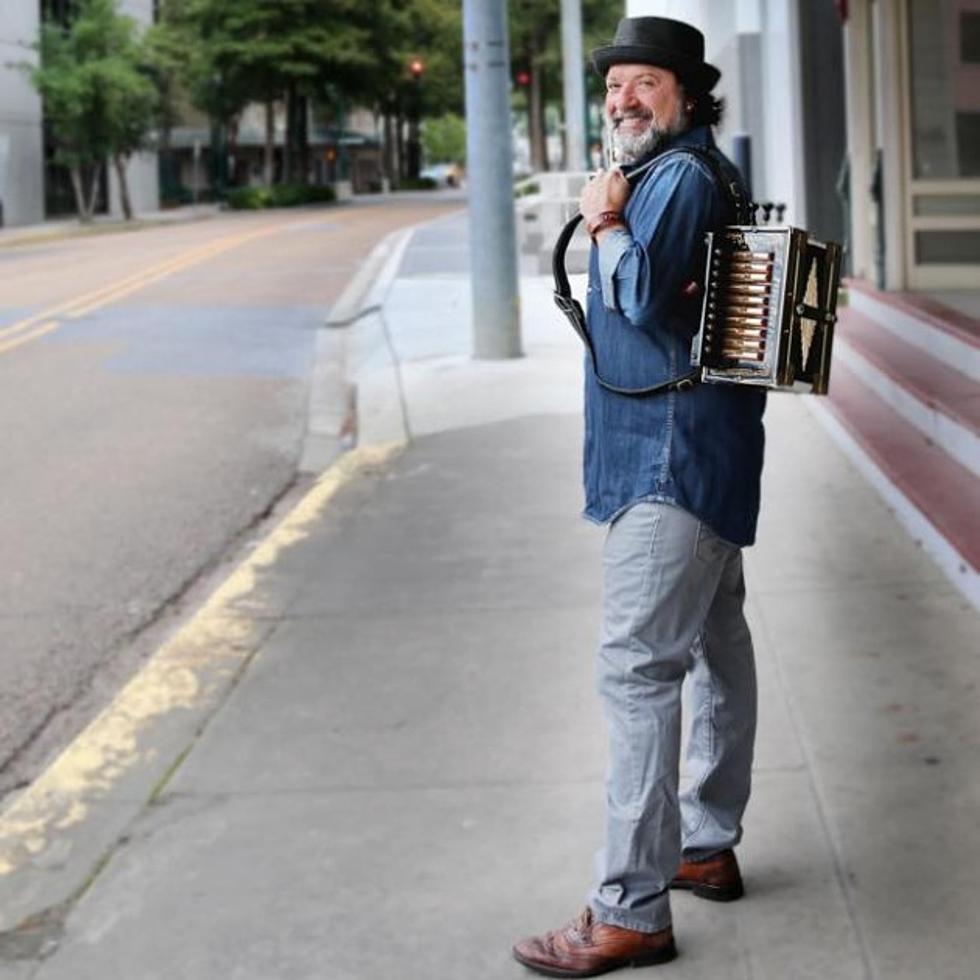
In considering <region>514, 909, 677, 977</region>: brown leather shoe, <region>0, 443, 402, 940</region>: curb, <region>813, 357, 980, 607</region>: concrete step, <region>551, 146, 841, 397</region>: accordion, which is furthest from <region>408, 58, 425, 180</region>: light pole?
<region>514, 909, 677, 977</region>: brown leather shoe

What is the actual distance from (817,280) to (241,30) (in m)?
65.0

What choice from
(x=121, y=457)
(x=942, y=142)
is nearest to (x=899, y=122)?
(x=942, y=142)

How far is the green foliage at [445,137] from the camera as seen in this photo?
123 m

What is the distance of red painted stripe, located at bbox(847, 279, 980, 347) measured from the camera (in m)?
8.82

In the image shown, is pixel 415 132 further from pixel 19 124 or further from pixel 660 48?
pixel 660 48

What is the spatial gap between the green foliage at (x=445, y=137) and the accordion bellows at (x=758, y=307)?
4702 inches

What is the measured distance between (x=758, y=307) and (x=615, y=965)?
1380mm

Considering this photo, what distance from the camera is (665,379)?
134 inches

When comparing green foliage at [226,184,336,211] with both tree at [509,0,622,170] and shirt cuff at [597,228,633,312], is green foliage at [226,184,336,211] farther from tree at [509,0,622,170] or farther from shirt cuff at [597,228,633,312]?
shirt cuff at [597,228,633,312]

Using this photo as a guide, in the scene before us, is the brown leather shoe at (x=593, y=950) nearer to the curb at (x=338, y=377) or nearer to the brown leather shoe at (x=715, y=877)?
the brown leather shoe at (x=715, y=877)

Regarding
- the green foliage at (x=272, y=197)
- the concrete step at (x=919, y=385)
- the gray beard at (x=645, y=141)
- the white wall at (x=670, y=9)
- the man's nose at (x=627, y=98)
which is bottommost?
the concrete step at (x=919, y=385)

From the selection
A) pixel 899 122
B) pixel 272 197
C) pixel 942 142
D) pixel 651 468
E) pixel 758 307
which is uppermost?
pixel 272 197

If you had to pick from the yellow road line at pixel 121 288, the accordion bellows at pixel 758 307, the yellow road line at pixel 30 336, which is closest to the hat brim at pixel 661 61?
the accordion bellows at pixel 758 307

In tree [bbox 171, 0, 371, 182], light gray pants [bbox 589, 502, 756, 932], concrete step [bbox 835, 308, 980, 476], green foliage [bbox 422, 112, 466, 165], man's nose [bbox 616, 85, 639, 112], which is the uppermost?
green foliage [bbox 422, 112, 466, 165]
